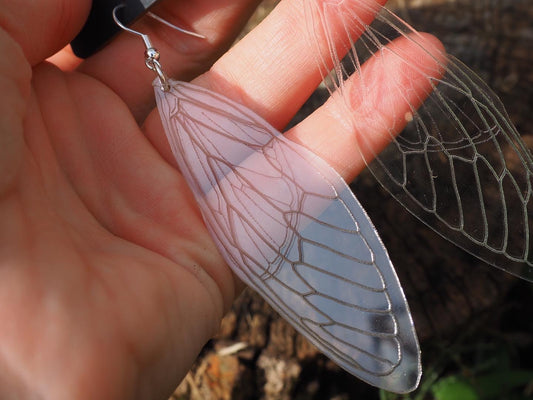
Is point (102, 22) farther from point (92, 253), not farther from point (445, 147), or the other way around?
Result: point (445, 147)

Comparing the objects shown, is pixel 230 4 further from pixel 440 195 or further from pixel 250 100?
pixel 440 195

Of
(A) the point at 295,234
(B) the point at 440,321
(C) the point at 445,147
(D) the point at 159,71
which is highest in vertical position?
(D) the point at 159,71

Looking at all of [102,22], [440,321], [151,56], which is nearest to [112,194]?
[151,56]

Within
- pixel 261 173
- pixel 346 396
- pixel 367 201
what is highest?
pixel 261 173

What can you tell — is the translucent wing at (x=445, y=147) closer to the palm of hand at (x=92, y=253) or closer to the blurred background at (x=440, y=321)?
the blurred background at (x=440, y=321)

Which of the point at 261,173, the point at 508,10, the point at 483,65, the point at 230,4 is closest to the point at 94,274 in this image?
the point at 261,173

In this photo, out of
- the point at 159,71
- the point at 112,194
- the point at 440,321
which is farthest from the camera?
the point at 440,321
